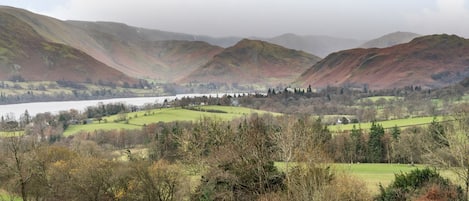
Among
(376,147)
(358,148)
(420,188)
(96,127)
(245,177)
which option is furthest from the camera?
(96,127)

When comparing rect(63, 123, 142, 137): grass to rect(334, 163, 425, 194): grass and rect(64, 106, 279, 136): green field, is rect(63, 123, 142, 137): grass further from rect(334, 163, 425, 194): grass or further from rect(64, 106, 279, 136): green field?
rect(334, 163, 425, 194): grass

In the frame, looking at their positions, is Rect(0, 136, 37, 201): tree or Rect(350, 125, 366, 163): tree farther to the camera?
Rect(350, 125, 366, 163): tree

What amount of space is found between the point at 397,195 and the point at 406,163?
138 feet

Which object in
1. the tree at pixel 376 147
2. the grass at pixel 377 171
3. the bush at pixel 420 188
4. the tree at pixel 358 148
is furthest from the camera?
the tree at pixel 358 148

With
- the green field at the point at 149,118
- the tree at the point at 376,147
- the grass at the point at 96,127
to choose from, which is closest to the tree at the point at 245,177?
the tree at the point at 376,147

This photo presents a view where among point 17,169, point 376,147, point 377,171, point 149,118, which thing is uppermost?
point 17,169

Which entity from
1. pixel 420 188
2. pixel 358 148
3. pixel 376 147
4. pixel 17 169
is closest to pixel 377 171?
pixel 376 147

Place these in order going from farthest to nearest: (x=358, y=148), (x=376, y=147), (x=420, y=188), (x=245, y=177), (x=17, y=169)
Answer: (x=358, y=148), (x=376, y=147), (x=17, y=169), (x=245, y=177), (x=420, y=188)

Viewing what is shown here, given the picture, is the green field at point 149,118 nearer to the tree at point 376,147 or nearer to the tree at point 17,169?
the tree at point 376,147

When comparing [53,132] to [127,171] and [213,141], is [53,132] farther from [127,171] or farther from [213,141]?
[127,171]

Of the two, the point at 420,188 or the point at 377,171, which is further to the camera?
the point at 377,171

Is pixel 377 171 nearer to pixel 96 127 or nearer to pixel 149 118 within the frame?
pixel 149 118

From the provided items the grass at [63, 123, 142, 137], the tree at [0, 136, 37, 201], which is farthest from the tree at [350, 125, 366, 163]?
the grass at [63, 123, 142, 137]

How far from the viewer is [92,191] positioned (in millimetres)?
41625
